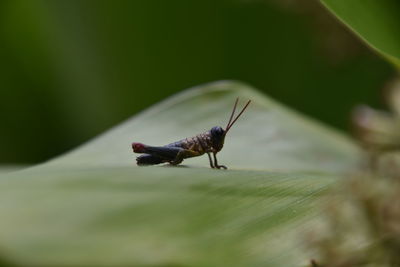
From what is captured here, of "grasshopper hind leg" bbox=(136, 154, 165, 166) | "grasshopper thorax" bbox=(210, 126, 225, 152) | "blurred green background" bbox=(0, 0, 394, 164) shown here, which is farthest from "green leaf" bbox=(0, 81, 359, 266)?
"blurred green background" bbox=(0, 0, 394, 164)

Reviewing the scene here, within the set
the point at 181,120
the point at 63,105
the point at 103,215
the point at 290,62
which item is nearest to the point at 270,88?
the point at 290,62

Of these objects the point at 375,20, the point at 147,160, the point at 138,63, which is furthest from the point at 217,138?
the point at 138,63

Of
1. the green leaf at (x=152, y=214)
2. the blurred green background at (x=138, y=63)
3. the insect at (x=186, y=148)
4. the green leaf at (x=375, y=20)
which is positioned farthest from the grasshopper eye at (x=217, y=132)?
the blurred green background at (x=138, y=63)

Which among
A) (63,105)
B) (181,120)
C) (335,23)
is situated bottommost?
(181,120)

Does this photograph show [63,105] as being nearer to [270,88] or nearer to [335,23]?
[270,88]

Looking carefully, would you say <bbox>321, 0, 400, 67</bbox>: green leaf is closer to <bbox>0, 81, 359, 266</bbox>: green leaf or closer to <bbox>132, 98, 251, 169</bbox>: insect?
<bbox>0, 81, 359, 266</bbox>: green leaf

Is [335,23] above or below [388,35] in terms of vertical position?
above
